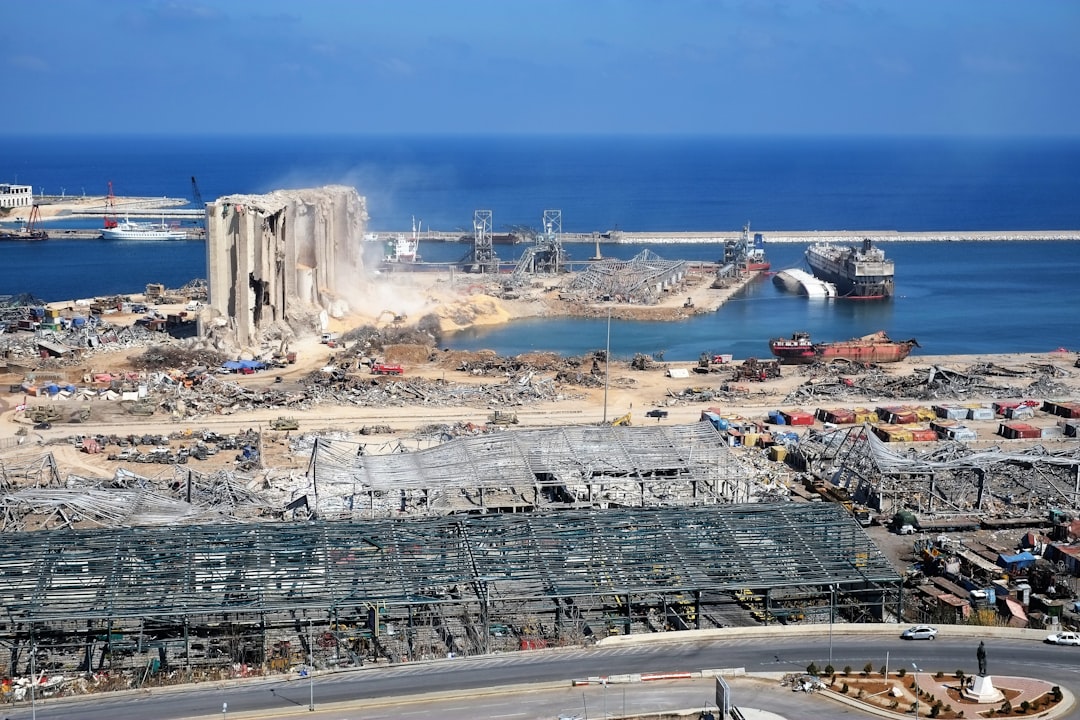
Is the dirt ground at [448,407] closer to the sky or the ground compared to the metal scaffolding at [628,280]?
closer to the ground

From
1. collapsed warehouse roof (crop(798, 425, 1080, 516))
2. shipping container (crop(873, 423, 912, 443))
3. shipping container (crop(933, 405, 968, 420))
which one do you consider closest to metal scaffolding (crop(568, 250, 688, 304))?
shipping container (crop(933, 405, 968, 420))

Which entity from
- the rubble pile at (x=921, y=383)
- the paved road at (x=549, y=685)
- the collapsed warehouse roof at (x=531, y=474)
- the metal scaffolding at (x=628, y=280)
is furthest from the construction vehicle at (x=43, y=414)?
the metal scaffolding at (x=628, y=280)

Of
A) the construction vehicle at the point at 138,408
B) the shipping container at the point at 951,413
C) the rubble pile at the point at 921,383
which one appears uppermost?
the rubble pile at the point at 921,383

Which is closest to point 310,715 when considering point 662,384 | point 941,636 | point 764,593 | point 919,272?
point 764,593

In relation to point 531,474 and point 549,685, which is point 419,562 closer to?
point 549,685

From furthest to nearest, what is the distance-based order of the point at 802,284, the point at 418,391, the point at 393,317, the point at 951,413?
the point at 802,284 < the point at 393,317 < the point at 418,391 < the point at 951,413

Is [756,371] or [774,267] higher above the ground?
[774,267]

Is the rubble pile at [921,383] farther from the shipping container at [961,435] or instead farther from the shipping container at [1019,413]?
the shipping container at [961,435]


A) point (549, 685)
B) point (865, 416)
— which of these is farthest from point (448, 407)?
point (549, 685)
